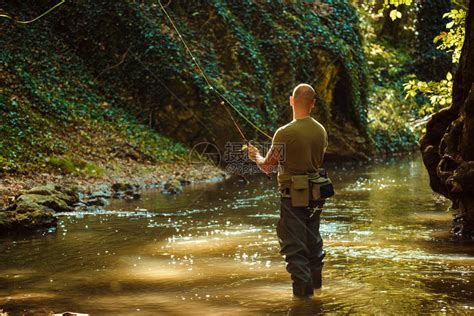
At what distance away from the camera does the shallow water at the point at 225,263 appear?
6.41 meters

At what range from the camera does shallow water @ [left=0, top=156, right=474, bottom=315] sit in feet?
21.0

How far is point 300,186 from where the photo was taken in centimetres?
673

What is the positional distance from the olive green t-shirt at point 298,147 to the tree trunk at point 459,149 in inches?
143

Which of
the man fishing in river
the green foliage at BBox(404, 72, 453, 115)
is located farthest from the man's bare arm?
the green foliage at BBox(404, 72, 453, 115)

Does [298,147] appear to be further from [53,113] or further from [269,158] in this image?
[53,113]

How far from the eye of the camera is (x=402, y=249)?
9.14 metres

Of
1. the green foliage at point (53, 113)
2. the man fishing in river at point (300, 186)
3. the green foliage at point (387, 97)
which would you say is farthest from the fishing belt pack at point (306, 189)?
the green foliage at point (387, 97)

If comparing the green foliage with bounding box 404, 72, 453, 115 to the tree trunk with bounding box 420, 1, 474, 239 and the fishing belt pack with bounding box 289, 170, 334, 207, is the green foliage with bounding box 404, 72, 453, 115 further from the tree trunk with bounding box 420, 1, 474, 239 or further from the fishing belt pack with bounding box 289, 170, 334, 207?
the fishing belt pack with bounding box 289, 170, 334, 207

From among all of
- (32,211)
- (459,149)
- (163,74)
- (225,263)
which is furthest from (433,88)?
(163,74)

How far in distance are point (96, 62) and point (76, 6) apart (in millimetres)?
2141

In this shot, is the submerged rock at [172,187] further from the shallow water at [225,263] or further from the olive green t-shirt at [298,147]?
the olive green t-shirt at [298,147]

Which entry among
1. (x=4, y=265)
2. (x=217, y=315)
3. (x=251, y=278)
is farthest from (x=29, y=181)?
(x=217, y=315)

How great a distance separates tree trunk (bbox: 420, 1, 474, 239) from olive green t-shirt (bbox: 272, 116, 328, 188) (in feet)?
11.9

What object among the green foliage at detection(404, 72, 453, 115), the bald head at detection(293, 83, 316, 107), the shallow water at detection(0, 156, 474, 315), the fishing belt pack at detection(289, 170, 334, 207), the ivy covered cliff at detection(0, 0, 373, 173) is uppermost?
the ivy covered cliff at detection(0, 0, 373, 173)
